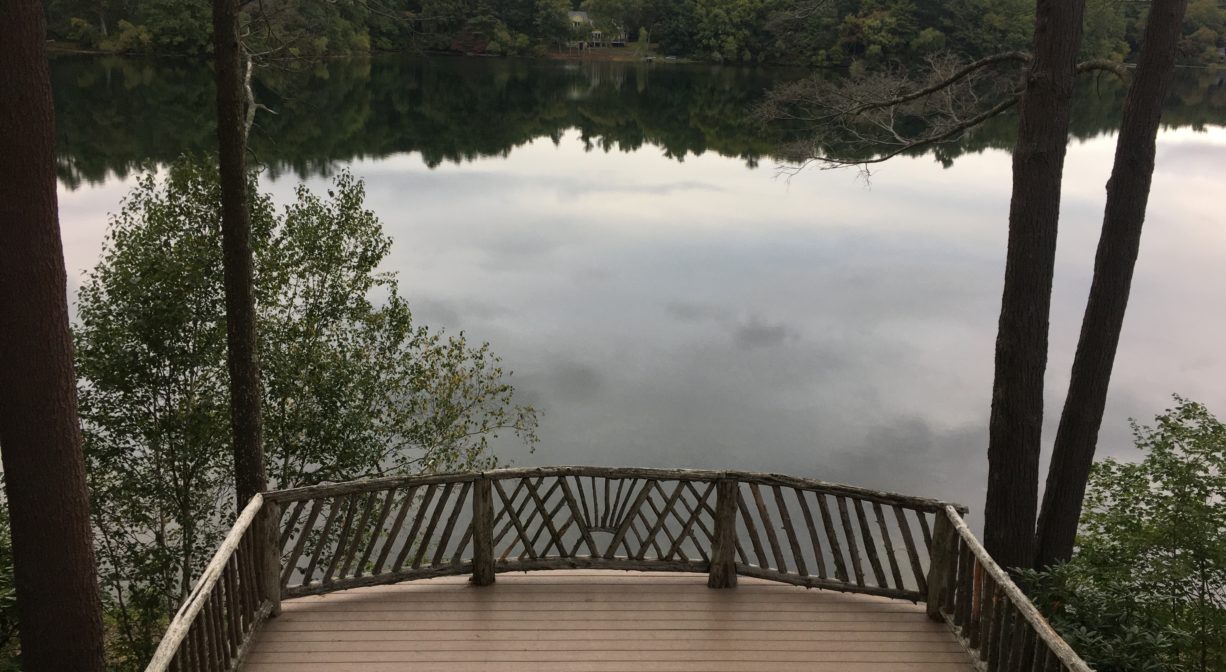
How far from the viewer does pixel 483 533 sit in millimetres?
6996

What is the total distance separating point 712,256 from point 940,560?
25158 mm

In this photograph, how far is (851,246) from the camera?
32.5m

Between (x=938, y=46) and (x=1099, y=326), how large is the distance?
44.7 ft

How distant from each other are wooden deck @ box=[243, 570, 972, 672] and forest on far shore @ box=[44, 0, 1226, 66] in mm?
5437

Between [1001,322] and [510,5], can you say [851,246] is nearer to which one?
[1001,322]

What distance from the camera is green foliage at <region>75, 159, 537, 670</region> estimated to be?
10.8 metres

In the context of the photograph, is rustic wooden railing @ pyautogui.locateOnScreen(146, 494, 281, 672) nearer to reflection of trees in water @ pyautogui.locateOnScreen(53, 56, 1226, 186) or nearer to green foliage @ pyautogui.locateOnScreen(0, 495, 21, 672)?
green foliage @ pyautogui.locateOnScreen(0, 495, 21, 672)

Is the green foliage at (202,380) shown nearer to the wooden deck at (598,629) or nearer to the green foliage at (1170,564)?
the wooden deck at (598,629)

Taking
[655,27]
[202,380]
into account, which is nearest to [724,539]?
[202,380]

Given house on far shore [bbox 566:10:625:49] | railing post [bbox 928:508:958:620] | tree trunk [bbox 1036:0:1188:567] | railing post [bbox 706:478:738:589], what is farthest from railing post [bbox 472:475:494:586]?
house on far shore [bbox 566:10:625:49]

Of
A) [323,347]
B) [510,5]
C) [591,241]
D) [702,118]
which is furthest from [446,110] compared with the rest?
[323,347]

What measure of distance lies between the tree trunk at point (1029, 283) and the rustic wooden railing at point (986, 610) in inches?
84.1

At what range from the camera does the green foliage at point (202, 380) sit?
10812mm

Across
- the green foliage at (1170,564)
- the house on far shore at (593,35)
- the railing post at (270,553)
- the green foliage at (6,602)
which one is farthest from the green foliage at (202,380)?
the house on far shore at (593,35)
